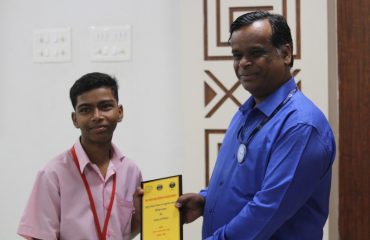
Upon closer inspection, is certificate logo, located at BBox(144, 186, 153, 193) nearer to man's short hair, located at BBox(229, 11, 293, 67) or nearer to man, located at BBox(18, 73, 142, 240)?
man, located at BBox(18, 73, 142, 240)

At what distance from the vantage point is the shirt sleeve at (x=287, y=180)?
1106 mm

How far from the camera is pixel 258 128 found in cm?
124

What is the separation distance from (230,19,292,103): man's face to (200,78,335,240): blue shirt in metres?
0.04

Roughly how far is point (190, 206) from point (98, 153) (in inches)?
13.6

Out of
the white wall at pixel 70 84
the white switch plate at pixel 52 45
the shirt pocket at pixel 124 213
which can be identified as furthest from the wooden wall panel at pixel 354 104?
the white switch plate at pixel 52 45

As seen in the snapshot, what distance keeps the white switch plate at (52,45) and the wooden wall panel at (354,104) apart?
1.37 meters

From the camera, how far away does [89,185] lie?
1429 mm

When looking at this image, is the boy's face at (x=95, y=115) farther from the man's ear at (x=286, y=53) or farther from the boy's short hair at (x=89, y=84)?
the man's ear at (x=286, y=53)

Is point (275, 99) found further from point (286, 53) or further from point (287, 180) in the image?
point (287, 180)

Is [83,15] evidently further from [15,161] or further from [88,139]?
[88,139]

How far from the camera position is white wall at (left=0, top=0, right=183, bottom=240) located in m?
2.33

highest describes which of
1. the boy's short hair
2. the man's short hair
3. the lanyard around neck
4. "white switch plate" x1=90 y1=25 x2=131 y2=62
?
"white switch plate" x1=90 y1=25 x2=131 y2=62

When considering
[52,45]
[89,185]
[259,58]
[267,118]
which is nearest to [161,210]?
[89,185]

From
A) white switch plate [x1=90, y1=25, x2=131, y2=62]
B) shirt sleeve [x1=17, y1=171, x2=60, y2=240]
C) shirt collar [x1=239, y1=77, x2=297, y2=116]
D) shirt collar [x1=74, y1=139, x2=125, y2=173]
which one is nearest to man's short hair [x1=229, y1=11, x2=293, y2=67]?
shirt collar [x1=239, y1=77, x2=297, y2=116]
